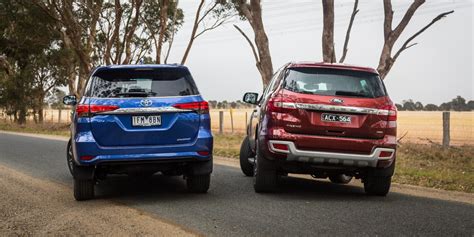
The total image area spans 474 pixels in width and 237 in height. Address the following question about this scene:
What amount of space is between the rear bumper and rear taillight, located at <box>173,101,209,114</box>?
0.34 m

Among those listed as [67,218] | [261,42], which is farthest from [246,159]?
[261,42]

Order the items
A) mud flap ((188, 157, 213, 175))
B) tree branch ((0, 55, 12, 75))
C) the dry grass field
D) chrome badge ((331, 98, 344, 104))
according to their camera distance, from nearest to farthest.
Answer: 1. chrome badge ((331, 98, 344, 104))
2. mud flap ((188, 157, 213, 175))
3. the dry grass field
4. tree branch ((0, 55, 12, 75))

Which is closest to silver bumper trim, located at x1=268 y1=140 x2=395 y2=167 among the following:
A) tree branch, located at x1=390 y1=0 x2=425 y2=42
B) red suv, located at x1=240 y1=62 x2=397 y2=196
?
red suv, located at x1=240 y1=62 x2=397 y2=196

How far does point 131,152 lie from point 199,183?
1320mm

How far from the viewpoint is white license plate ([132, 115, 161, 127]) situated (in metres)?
7.39

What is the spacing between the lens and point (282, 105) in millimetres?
7672

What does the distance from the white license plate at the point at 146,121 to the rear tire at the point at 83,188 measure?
1.05 metres

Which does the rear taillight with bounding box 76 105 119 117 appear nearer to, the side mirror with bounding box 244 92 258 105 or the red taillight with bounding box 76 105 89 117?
the red taillight with bounding box 76 105 89 117

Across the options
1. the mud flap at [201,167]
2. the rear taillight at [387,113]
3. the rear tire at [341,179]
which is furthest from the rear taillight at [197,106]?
the rear tire at [341,179]

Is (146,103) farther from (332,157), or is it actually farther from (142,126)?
(332,157)

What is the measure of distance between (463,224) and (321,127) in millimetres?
2163

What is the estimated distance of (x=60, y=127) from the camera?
39.4 metres

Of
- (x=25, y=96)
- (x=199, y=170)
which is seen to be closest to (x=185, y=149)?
(x=199, y=170)

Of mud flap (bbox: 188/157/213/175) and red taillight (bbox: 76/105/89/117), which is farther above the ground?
red taillight (bbox: 76/105/89/117)
